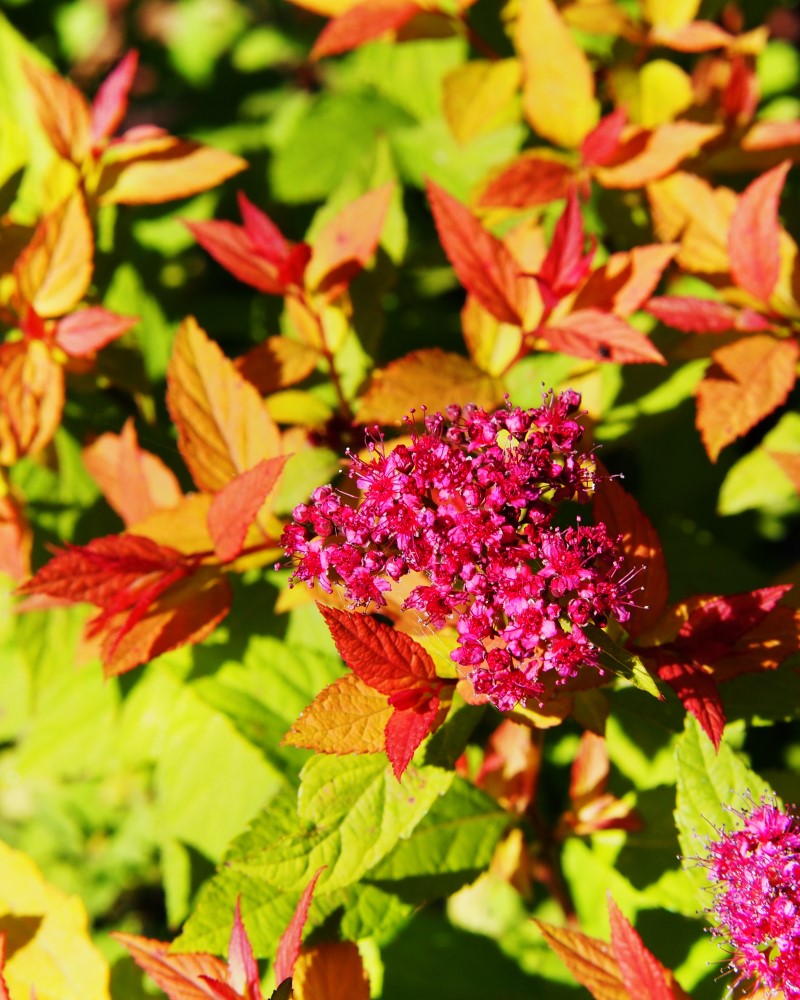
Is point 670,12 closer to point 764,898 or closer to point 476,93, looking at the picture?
point 476,93

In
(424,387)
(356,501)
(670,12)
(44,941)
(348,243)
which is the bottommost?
(44,941)

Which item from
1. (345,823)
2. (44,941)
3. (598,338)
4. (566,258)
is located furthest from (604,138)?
(44,941)

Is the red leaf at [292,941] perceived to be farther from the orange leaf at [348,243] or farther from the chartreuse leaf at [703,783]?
the orange leaf at [348,243]

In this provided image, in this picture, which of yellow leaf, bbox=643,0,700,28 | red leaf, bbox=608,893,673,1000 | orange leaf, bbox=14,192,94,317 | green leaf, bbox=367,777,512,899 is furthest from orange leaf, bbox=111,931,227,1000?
yellow leaf, bbox=643,0,700,28

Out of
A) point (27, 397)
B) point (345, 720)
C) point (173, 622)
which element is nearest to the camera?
point (345, 720)

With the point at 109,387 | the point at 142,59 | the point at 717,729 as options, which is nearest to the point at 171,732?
the point at 109,387

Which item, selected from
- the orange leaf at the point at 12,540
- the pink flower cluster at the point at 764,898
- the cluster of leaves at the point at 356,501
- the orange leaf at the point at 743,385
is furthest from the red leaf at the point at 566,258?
the orange leaf at the point at 12,540
